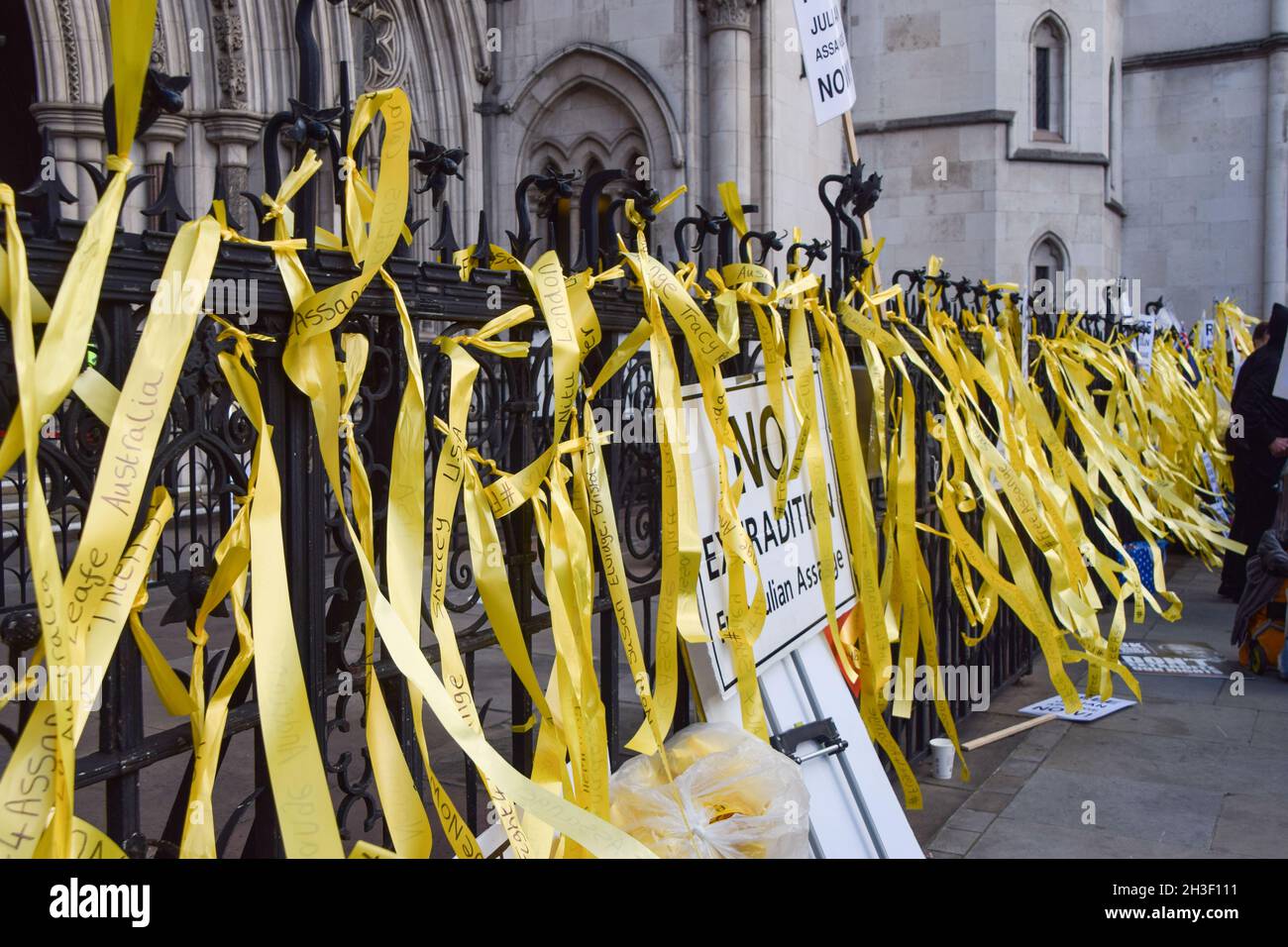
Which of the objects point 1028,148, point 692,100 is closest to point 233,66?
point 692,100

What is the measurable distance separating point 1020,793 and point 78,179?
8.53 meters

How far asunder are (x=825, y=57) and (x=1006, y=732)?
2.79 meters

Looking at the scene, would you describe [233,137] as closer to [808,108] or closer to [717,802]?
[808,108]

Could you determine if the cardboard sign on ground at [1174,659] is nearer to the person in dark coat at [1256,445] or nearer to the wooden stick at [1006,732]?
the wooden stick at [1006,732]

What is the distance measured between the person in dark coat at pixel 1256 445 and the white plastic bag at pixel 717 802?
6.52m

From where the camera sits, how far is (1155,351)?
9.61m

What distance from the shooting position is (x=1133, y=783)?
4613 mm

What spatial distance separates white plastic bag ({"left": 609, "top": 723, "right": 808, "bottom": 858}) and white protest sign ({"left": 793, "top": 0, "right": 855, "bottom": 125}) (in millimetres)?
2558

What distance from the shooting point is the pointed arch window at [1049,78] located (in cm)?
2008

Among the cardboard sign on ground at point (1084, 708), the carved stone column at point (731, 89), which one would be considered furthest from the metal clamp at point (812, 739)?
the carved stone column at point (731, 89)

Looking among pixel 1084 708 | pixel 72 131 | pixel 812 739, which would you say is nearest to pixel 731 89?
pixel 72 131

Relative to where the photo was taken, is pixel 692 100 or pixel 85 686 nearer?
pixel 85 686

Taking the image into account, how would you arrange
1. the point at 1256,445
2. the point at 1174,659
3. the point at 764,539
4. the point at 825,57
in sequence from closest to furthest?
the point at 764,539
the point at 825,57
the point at 1174,659
the point at 1256,445
